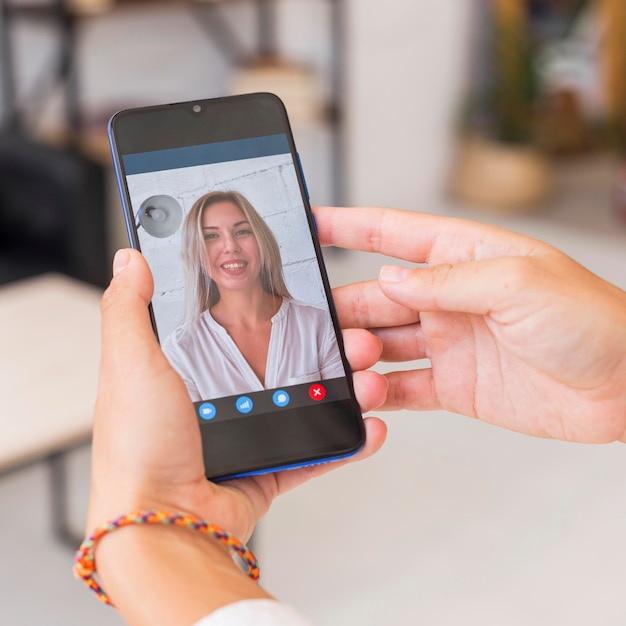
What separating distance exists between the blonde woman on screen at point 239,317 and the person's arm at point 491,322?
0.09 meters

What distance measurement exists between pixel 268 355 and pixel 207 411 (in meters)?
0.08

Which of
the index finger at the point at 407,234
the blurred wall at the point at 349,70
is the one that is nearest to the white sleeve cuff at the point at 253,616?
the index finger at the point at 407,234

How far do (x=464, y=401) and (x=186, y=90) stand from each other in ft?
7.40

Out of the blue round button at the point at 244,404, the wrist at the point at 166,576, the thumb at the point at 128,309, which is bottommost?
the wrist at the point at 166,576

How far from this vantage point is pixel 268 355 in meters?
0.87

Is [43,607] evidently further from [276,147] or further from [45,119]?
[45,119]

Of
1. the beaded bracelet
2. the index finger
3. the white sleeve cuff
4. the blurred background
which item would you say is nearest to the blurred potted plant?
the blurred background

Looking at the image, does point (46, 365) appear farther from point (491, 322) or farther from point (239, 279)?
point (491, 322)

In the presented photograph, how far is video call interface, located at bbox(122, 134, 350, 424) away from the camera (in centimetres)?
85

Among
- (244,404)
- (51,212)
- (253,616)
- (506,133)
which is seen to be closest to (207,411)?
(244,404)

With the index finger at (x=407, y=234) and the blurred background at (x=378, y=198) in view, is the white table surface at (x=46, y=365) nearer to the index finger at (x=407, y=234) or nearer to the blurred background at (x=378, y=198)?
the blurred background at (x=378, y=198)

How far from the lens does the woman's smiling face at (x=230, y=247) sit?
34.4 inches

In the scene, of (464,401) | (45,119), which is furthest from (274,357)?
(45,119)

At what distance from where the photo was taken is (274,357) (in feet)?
2.86
